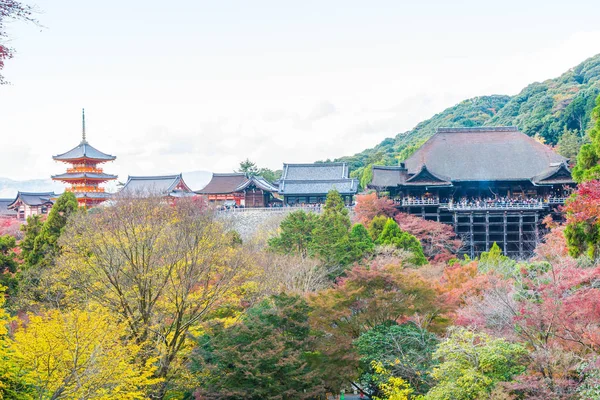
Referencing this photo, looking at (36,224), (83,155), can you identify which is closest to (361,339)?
(36,224)

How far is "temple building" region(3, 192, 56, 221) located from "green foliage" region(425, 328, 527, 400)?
49.2 m

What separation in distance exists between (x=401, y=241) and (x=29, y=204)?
4093 centimetres

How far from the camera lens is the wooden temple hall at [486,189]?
40812 mm

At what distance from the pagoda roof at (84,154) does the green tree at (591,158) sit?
40.7 meters

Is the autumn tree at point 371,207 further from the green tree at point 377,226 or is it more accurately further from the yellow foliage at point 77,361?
the yellow foliage at point 77,361

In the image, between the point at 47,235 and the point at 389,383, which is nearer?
Result: the point at 389,383

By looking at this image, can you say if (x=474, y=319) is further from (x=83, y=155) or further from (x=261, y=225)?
(x=83, y=155)

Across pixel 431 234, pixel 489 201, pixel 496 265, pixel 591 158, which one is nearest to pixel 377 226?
pixel 496 265

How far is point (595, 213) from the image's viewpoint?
14.9 m

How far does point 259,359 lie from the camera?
1575 cm

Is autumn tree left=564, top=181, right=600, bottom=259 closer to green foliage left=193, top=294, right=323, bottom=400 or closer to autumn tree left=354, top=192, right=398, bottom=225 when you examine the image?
green foliage left=193, top=294, right=323, bottom=400

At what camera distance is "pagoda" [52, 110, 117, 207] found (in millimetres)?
48594

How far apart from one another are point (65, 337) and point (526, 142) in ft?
129

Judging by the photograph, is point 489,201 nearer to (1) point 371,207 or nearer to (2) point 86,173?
(1) point 371,207
